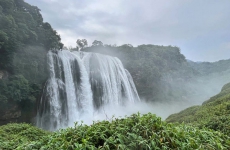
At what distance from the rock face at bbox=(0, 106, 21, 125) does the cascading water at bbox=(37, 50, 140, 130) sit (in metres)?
1.75

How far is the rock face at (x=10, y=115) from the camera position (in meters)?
13.0

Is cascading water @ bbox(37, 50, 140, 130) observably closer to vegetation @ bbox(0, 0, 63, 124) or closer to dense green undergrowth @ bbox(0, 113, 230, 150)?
vegetation @ bbox(0, 0, 63, 124)

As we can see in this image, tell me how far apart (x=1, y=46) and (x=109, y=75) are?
13.7 metres

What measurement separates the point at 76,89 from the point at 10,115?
6506 millimetres

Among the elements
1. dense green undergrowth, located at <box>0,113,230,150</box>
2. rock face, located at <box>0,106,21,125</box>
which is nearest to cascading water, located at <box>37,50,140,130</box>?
rock face, located at <box>0,106,21,125</box>

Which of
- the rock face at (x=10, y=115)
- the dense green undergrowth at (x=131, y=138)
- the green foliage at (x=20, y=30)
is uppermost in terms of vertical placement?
the green foliage at (x=20, y=30)

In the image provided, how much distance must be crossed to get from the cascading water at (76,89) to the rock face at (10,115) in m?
1.75

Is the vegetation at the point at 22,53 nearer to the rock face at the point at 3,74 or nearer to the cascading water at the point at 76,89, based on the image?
the rock face at the point at 3,74

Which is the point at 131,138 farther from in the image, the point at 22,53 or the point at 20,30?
the point at 20,30

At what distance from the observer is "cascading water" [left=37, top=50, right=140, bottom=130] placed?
15336 mm

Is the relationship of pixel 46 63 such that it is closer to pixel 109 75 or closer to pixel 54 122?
pixel 54 122

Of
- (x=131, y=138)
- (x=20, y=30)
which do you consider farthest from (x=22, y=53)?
(x=131, y=138)

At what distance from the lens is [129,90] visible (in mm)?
25500

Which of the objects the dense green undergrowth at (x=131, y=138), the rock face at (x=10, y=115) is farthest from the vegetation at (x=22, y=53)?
the dense green undergrowth at (x=131, y=138)
